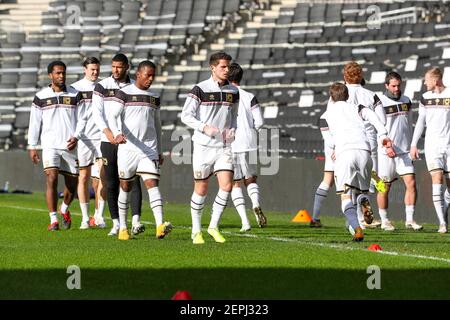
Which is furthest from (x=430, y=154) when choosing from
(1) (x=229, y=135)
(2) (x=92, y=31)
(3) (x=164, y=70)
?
(2) (x=92, y=31)

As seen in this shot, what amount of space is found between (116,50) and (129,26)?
1.22m

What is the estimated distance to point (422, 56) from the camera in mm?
28078

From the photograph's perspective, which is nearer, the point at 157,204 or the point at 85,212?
the point at 157,204

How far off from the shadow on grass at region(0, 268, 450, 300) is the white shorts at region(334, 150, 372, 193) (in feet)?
11.1

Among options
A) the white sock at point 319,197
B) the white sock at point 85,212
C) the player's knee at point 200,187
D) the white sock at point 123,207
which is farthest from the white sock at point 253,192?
the player's knee at point 200,187

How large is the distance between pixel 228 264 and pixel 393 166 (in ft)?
24.9

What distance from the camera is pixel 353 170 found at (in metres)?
14.1

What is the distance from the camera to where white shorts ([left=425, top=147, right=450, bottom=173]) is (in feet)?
56.7

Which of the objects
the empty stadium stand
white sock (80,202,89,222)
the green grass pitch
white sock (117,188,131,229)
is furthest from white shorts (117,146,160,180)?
the empty stadium stand

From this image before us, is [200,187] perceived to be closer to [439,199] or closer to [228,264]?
[228,264]

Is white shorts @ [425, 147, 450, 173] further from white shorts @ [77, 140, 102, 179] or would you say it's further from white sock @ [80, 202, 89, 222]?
white sock @ [80, 202, 89, 222]

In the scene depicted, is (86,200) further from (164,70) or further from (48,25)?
(48,25)

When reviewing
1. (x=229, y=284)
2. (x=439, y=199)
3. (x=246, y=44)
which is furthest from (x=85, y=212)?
(x=246, y=44)

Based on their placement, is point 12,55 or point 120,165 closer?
point 120,165
